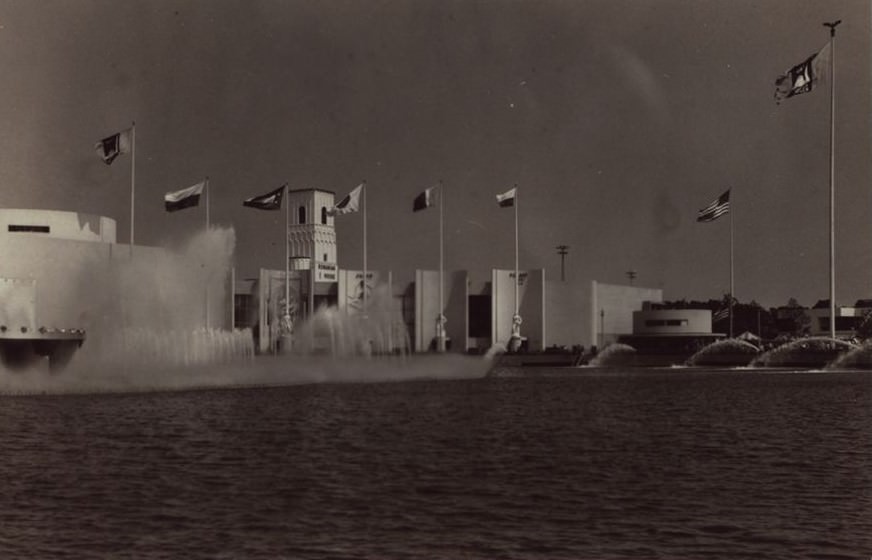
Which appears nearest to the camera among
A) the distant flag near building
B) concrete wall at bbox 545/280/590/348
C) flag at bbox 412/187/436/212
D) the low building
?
flag at bbox 412/187/436/212

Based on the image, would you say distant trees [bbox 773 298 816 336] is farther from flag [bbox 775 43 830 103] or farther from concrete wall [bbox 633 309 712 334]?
flag [bbox 775 43 830 103]

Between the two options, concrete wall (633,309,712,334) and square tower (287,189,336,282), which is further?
square tower (287,189,336,282)

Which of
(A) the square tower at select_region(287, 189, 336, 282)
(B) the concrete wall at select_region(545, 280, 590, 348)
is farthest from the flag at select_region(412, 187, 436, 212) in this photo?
(A) the square tower at select_region(287, 189, 336, 282)

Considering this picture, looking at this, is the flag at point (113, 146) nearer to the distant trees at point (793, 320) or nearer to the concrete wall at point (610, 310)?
the concrete wall at point (610, 310)

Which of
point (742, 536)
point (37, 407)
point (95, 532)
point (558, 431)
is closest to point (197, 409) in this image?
point (37, 407)

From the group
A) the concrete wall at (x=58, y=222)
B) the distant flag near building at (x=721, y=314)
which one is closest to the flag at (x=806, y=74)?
the distant flag near building at (x=721, y=314)
